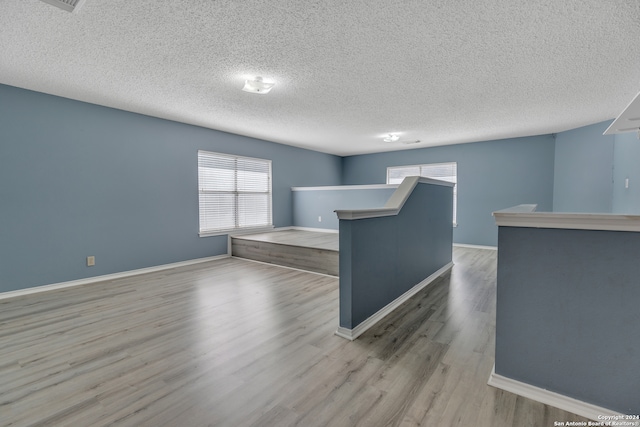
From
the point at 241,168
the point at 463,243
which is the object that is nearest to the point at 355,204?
the point at 241,168

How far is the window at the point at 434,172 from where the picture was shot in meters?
6.67

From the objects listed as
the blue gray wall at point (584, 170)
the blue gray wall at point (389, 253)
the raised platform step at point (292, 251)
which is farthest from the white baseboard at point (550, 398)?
the blue gray wall at point (584, 170)

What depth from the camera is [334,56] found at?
2570 millimetres

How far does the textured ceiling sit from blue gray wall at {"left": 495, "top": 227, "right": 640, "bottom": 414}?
62.6 inches

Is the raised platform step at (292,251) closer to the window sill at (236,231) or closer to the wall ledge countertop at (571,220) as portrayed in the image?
the window sill at (236,231)

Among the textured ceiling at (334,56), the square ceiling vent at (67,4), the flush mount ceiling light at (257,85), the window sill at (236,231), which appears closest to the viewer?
the square ceiling vent at (67,4)

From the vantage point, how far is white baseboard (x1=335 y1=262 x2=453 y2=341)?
90.5 inches

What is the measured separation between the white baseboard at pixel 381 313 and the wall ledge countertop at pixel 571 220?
1349 mm

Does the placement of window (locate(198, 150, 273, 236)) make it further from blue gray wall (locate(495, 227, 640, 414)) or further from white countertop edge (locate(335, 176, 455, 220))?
blue gray wall (locate(495, 227, 640, 414))

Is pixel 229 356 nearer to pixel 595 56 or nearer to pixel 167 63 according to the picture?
pixel 167 63

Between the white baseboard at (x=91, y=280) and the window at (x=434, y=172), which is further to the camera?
the window at (x=434, y=172)

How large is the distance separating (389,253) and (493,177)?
476 cm

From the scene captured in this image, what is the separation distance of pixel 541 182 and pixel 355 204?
12.4 feet

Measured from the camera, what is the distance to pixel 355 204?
5.64 metres
